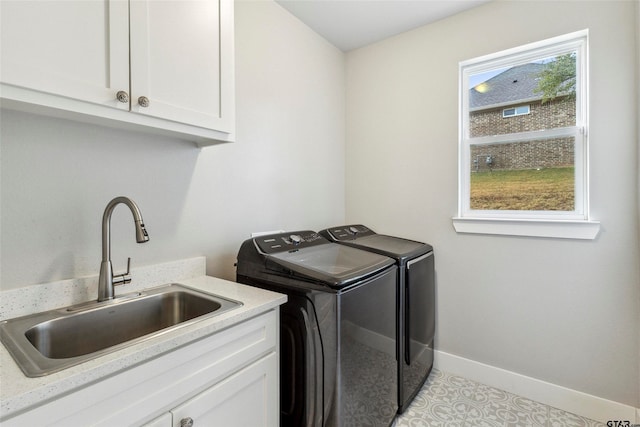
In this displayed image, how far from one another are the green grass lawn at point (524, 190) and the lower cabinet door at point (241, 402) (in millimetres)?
1785

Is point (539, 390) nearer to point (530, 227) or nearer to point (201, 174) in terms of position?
point (530, 227)

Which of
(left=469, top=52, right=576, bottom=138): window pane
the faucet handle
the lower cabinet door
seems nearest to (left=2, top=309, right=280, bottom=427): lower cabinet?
the lower cabinet door

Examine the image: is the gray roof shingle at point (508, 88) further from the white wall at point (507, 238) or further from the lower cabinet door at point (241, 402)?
the lower cabinet door at point (241, 402)

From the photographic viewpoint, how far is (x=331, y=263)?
4.90ft

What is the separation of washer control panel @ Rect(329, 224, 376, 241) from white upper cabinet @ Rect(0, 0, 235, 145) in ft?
3.41

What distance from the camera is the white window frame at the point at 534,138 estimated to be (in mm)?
1775

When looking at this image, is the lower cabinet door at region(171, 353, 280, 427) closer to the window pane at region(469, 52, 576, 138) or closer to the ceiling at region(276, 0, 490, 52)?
the window pane at region(469, 52, 576, 138)

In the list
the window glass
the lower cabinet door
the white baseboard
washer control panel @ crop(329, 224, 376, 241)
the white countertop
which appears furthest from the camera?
washer control panel @ crop(329, 224, 376, 241)

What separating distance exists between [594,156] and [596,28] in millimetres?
716

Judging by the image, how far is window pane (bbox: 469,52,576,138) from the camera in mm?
1863

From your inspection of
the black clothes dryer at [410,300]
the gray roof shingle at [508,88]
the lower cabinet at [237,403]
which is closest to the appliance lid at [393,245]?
the black clothes dryer at [410,300]

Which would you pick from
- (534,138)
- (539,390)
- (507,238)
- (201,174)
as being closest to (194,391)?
(201,174)

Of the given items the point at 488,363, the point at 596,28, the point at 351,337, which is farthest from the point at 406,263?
the point at 596,28

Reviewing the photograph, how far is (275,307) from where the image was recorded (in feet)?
4.04
